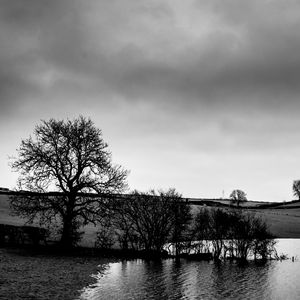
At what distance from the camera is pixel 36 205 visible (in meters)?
37.3

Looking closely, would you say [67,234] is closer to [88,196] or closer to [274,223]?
[88,196]

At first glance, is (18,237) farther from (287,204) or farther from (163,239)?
(287,204)

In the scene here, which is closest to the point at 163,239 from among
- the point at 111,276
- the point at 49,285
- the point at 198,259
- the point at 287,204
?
the point at 198,259

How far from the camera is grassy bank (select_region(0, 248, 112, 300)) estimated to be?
1789cm

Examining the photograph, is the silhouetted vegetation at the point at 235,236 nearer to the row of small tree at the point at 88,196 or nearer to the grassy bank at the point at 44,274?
the row of small tree at the point at 88,196

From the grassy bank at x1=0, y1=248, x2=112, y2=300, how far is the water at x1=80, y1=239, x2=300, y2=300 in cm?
104

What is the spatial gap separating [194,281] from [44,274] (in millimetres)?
10222

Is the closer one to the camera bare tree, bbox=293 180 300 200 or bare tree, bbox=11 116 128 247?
bare tree, bbox=11 116 128 247

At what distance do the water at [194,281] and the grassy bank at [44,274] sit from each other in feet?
3.43

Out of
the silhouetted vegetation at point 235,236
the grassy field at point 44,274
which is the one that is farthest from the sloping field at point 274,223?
the grassy field at point 44,274

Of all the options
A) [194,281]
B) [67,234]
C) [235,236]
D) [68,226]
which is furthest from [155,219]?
[194,281]

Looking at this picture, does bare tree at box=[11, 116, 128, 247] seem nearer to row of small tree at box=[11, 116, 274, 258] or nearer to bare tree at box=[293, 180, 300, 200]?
row of small tree at box=[11, 116, 274, 258]

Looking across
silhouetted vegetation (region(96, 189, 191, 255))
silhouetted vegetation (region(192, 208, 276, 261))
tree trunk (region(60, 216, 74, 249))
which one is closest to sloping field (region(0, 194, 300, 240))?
silhouetted vegetation (region(96, 189, 191, 255))

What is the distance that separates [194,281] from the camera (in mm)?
25625
